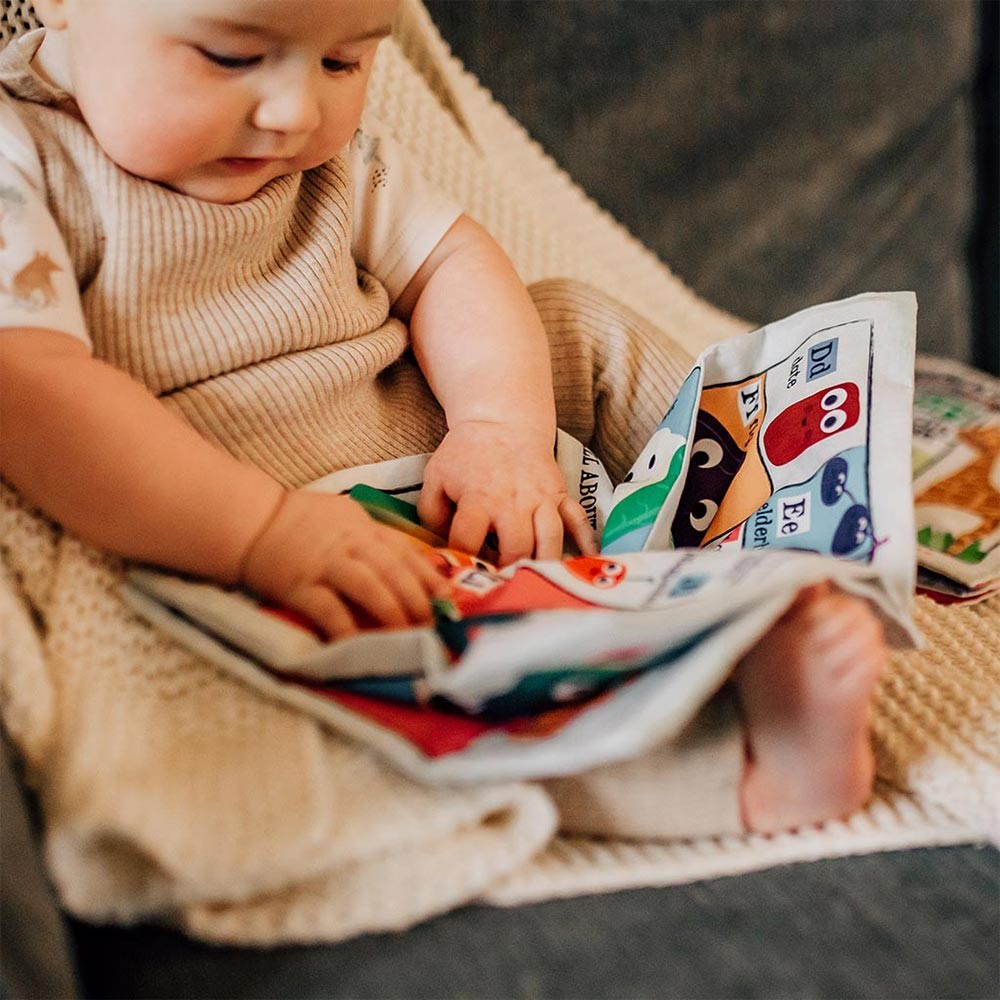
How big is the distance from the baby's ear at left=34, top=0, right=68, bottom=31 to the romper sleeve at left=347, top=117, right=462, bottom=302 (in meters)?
0.20

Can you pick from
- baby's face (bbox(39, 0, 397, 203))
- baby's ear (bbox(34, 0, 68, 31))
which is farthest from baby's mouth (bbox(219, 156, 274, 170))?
baby's ear (bbox(34, 0, 68, 31))

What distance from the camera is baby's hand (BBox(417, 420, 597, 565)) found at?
2.14 ft

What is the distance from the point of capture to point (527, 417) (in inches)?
27.9

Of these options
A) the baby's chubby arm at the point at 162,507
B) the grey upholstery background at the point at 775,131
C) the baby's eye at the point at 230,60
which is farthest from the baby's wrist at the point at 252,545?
the grey upholstery background at the point at 775,131

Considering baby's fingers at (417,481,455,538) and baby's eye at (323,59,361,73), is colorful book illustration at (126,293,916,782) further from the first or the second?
baby's eye at (323,59,361,73)

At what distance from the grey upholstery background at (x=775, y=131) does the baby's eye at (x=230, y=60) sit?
427 mm

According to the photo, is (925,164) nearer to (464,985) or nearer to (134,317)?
(134,317)

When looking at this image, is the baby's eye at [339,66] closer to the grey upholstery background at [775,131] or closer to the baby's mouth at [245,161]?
the baby's mouth at [245,161]

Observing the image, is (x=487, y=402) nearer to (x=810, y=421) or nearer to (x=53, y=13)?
(x=810, y=421)

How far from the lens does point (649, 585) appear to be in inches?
21.3

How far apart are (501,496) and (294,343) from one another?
16 centimetres

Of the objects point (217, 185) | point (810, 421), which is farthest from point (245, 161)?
point (810, 421)

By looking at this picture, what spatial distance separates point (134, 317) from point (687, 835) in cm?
40

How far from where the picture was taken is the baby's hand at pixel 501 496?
65 centimetres
